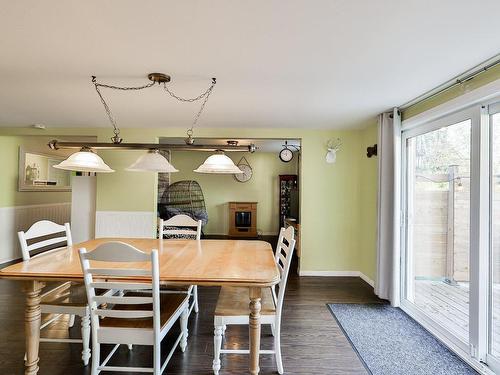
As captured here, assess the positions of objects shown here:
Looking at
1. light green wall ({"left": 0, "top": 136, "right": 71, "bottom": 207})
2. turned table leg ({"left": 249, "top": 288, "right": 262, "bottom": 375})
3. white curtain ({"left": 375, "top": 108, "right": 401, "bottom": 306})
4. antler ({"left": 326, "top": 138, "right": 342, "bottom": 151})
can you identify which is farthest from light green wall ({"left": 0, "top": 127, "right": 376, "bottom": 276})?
turned table leg ({"left": 249, "top": 288, "right": 262, "bottom": 375})

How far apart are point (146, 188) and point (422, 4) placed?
3.94m

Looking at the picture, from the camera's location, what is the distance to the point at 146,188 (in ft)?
14.1

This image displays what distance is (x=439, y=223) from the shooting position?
9.07 ft

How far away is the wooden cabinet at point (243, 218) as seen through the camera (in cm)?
754

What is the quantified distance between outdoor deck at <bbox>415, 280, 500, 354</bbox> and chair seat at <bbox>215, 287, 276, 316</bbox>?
1.69m

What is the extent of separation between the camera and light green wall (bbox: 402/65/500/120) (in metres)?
2.02

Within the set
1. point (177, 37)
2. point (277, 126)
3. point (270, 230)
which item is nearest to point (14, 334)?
point (177, 37)

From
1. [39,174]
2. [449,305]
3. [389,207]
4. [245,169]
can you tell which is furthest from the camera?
[245,169]

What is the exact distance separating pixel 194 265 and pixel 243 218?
557 cm

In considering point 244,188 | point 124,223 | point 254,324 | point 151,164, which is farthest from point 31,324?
point 244,188

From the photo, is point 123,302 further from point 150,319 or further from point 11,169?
point 11,169

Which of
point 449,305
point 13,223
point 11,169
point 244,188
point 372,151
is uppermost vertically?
point 372,151

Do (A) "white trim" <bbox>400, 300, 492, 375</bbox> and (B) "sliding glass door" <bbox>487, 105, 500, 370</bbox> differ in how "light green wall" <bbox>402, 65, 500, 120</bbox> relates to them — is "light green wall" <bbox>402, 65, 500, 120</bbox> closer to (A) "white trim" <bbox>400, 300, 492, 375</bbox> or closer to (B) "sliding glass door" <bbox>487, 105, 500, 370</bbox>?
(B) "sliding glass door" <bbox>487, 105, 500, 370</bbox>

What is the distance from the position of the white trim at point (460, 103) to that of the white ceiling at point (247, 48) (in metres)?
0.20
